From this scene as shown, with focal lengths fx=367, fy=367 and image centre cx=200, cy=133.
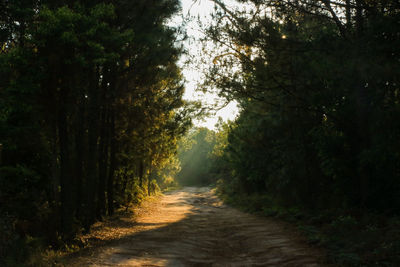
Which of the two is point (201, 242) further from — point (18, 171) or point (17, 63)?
point (17, 63)

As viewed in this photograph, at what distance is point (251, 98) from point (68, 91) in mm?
6548

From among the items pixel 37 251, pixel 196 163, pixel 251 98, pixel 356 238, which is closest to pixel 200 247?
pixel 356 238

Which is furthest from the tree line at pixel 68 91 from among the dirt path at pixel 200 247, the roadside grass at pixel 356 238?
the roadside grass at pixel 356 238

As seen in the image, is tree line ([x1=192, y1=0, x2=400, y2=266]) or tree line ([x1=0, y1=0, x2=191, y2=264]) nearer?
tree line ([x1=192, y1=0, x2=400, y2=266])

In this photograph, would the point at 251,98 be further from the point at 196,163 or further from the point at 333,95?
the point at 196,163

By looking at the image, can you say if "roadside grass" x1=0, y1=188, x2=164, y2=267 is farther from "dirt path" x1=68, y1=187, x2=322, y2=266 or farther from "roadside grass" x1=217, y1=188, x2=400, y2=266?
"roadside grass" x1=217, y1=188, x2=400, y2=266

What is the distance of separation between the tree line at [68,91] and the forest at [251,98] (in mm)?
50

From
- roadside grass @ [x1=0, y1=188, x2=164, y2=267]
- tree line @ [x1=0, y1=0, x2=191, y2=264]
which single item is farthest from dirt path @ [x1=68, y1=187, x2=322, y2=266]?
tree line @ [x1=0, y1=0, x2=191, y2=264]

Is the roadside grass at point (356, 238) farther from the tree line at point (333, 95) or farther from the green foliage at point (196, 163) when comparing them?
the green foliage at point (196, 163)

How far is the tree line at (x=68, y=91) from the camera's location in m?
10.3

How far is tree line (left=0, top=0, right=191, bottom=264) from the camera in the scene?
10.3 m

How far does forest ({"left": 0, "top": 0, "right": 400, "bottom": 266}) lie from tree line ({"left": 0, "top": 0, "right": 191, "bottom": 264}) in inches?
2.0

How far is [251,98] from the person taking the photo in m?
13.9

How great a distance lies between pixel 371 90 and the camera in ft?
32.9
